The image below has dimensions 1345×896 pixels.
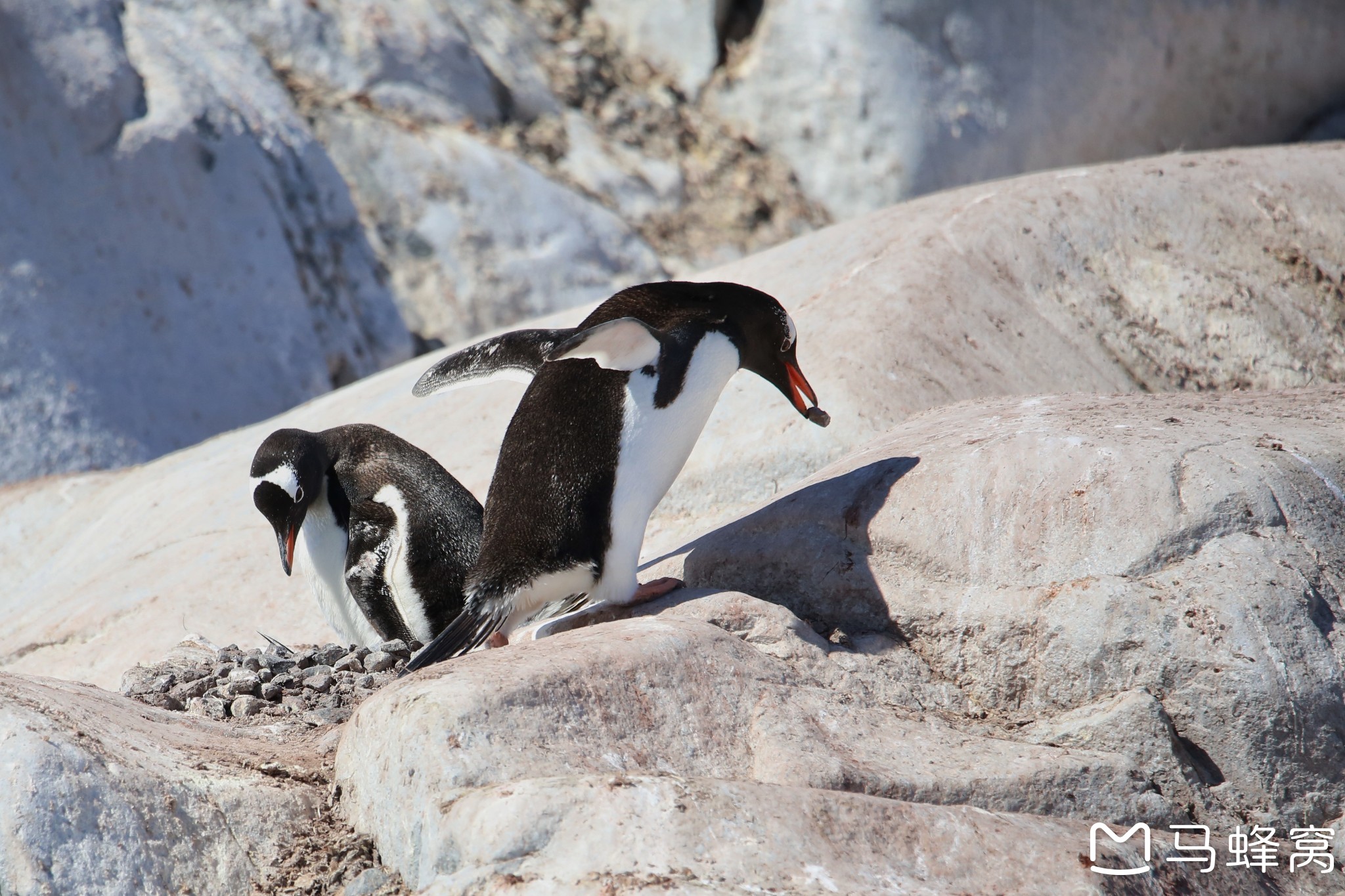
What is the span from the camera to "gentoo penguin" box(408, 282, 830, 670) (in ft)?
9.71

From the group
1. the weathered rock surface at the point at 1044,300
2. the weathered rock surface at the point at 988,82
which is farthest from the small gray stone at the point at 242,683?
the weathered rock surface at the point at 988,82

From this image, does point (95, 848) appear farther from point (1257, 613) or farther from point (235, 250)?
point (235, 250)

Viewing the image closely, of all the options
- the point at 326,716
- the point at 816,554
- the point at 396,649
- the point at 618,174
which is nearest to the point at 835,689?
the point at 816,554

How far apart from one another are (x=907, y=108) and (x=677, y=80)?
71.8 inches

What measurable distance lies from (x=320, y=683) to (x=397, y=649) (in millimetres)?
282

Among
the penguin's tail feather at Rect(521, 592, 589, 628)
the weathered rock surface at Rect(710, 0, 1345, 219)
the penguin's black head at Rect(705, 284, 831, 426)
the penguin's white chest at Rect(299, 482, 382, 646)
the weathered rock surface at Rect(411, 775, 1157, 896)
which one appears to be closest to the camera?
the weathered rock surface at Rect(411, 775, 1157, 896)

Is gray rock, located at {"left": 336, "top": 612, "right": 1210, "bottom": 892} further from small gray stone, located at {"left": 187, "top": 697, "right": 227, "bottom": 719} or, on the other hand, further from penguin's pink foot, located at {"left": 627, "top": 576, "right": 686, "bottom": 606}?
small gray stone, located at {"left": 187, "top": 697, "right": 227, "bottom": 719}

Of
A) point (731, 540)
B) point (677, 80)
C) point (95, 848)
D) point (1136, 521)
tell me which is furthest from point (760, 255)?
point (677, 80)

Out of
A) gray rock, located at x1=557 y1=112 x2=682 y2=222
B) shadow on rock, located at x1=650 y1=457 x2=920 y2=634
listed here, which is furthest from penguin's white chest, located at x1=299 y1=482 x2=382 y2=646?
gray rock, located at x1=557 y1=112 x2=682 y2=222

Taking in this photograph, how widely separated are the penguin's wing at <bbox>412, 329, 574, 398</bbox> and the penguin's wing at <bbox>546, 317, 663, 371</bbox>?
0.54 metres

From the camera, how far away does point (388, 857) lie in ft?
7.24

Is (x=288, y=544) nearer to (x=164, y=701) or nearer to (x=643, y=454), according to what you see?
(x=164, y=701)

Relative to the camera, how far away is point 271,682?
3086 mm

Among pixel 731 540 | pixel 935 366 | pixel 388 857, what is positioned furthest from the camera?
pixel 935 366
